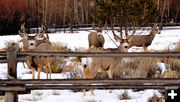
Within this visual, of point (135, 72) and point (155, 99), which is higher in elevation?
point (135, 72)

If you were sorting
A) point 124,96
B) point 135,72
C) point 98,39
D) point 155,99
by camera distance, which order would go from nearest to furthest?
point 155,99, point 124,96, point 135,72, point 98,39

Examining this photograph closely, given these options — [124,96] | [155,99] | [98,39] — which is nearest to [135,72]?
[124,96]

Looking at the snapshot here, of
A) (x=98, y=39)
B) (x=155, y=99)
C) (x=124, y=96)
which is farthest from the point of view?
(x=98, y=39)

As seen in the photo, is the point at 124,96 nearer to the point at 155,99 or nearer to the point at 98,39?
the point at 155,99

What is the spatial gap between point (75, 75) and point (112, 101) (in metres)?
2.43

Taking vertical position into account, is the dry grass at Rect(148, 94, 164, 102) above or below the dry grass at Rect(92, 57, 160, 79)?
below

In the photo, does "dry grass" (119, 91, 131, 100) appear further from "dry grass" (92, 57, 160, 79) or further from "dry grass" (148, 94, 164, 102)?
"dry grass" (92, 57, 160, 79)

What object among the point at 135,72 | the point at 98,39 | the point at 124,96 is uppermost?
the point at 98,39

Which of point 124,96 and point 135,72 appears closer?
point 124,96

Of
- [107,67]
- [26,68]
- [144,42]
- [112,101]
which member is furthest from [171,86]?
[144,42]

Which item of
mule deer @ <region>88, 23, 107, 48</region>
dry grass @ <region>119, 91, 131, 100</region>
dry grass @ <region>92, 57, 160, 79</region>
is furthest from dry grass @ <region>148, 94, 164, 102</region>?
mule deer @ <region>88, 23, 107, 48</region>

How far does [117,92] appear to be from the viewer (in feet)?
→ 23.1

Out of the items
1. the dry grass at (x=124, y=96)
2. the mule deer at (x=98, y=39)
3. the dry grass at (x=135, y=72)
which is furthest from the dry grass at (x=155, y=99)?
the mule deer at (x=98, y=39)

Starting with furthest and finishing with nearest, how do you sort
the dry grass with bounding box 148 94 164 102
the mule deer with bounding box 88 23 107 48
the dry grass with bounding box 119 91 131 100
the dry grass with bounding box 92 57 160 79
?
1. the mule deer with bounding box 88 23 107 48
2. the dry grass with bounding box 92 57 160 79
3. the dry grass with bounding box 119 91 131 100
4. the dry grass with bounding box 148 94 164 102
